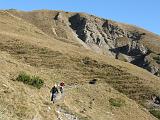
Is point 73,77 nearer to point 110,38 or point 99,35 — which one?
point 99,35

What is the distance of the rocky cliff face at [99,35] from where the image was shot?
16952 cm

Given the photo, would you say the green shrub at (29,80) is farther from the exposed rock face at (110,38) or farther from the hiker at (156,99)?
the exposed rock face at (110,38)

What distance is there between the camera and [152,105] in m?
62.2

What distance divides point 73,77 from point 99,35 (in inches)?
4895

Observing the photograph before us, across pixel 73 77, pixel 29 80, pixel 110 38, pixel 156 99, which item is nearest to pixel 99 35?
pixel 110 38

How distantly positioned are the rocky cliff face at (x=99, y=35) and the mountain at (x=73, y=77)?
55cm

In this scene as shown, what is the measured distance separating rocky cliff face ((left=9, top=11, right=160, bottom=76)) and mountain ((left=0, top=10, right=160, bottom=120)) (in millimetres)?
545

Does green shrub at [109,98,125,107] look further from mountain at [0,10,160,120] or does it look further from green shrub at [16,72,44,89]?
green shrub at [16,72,44,89]

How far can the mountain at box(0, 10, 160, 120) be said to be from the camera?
29.8 meters

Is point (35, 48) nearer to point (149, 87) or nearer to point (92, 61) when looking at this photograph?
point (92, 61)

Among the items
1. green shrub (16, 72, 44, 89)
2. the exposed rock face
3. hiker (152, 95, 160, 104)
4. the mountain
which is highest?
green shrub (16, 72, 44, 89)

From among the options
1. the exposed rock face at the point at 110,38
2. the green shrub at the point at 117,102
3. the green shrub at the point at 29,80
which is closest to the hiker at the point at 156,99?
the green shrub at the point at 117,102

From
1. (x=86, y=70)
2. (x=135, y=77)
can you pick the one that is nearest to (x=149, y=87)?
(x=135, y=77)

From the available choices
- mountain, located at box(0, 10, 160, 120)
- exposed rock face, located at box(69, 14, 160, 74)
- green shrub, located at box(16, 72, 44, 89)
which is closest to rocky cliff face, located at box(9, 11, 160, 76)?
exposed rock face, located at box(69, 14, 160, 74)
